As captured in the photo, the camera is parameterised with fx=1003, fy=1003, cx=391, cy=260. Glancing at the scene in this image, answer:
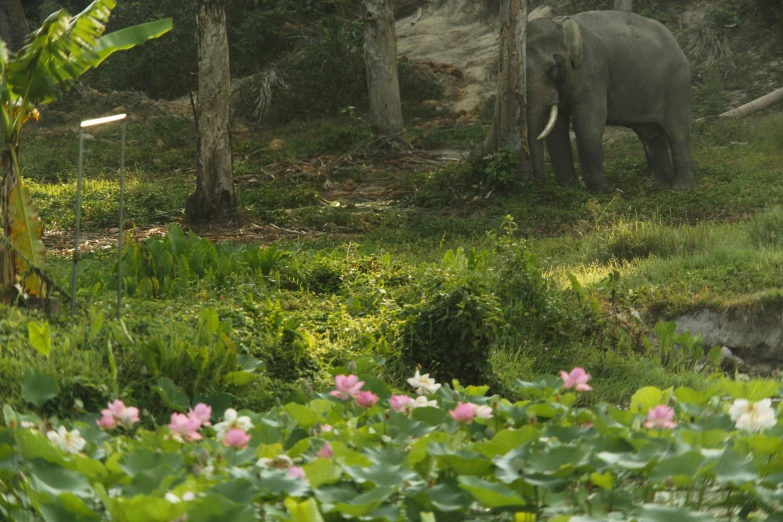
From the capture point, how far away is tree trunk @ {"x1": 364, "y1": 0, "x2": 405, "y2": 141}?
→ 1524 centimetres

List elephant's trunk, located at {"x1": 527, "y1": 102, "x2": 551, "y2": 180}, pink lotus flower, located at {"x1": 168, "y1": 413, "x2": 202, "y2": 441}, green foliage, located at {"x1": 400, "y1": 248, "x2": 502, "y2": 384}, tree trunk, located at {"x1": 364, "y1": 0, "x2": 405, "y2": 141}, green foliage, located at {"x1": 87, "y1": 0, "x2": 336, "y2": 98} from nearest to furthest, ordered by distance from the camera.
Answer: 1. pink lotus flower, located at {"x1": 168, "y1": 413, "x2": 202, "y2": 441}
2. green foliage, located at {"x1": 400, "y1": 248, "x2": 502, "y2": 384}
3. elephant's trunk, located at {"x1": 527, "y1": 102, "x2": 551, "y2": 180}
4. tree trunk, located at {"x1": 364, "y1": 0, "x2": 405, "y2": 141}
5. green foliage, located at {"x1": 87, "y1": 0, "x2": 336, "y2": 98}

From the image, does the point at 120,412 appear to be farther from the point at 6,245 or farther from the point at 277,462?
the point at 6,245

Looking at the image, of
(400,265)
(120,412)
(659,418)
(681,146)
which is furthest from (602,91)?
(120,412)

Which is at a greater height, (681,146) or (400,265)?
(400,265)

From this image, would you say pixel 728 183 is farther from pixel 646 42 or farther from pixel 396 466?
pixel 396 466

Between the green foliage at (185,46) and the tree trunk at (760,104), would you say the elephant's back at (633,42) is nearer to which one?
the tree trunk at (760,104)

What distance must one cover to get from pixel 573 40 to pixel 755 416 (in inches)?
382

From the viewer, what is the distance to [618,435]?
314 cm

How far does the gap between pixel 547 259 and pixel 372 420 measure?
5.61 m

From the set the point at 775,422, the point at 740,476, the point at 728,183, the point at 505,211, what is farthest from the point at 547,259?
the point at 740,476

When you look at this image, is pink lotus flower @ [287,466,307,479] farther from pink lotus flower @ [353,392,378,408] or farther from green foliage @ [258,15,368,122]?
green foliage @ [258,15,368,122]

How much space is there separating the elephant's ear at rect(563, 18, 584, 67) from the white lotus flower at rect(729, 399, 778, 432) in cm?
961

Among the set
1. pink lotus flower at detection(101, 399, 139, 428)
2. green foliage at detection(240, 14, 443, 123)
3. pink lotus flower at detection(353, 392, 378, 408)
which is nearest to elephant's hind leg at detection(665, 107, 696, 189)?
green foliage at detection(240, 14, 443, 123)

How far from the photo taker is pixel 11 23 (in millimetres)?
19250
